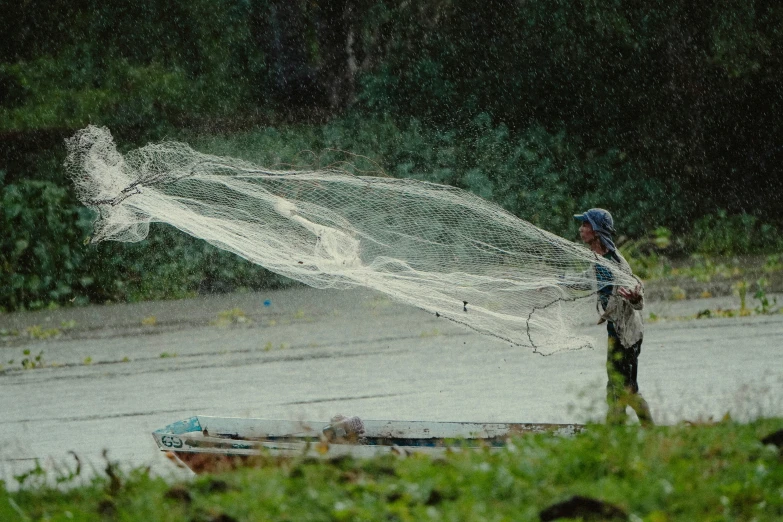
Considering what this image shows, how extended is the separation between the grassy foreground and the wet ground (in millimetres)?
688

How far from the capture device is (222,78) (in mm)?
24578

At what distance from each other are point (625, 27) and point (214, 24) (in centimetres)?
942

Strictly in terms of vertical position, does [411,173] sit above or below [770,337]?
above

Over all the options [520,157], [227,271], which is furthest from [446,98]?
[227,271]

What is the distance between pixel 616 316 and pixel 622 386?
507mm

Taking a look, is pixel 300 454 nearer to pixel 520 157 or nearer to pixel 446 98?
pixel 520 157

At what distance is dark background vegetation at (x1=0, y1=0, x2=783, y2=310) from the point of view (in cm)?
1770

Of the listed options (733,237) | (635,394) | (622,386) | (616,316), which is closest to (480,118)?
(733,237)

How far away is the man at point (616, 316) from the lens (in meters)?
6.91

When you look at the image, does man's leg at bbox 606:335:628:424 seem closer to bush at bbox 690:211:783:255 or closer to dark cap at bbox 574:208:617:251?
dark cap at bbox 574:208:617:251

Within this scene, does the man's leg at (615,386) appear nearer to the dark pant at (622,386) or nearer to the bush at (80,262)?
the dark pant at (622,386)

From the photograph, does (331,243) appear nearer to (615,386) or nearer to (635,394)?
(615,386)

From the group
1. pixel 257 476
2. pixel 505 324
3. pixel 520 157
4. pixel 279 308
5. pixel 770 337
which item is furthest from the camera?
pixel 520 157

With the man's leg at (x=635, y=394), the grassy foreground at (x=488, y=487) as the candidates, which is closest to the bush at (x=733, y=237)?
the man's leg at (x=635, y=394)
